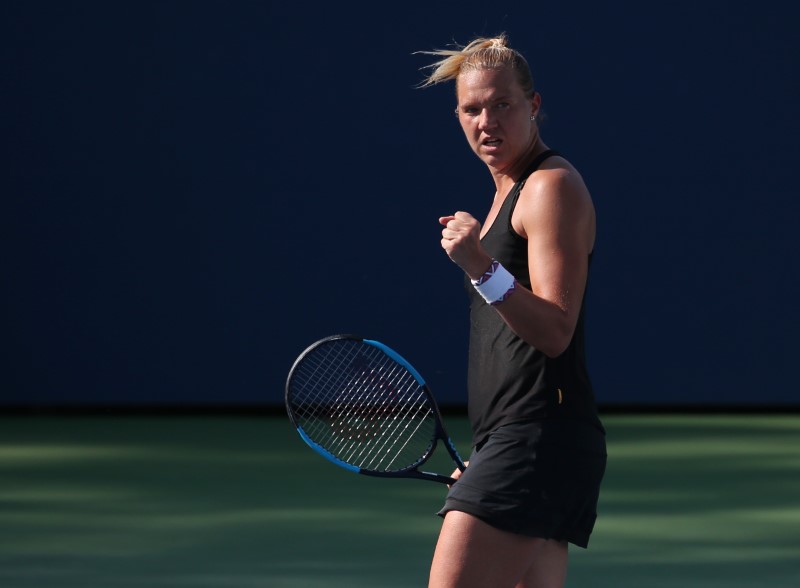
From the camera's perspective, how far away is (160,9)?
9320mm

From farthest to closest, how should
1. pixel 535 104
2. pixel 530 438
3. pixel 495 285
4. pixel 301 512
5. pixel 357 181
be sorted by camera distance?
pixel 357 181, pixel 301 512, pixel 535 104, pixel 530 438, pixel 495 285

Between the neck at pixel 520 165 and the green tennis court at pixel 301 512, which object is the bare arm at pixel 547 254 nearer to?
the neck at pixel 520 165

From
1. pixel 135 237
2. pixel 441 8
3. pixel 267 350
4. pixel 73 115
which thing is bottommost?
pixel 267 350

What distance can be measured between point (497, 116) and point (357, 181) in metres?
6.86

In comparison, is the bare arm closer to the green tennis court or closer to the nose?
the nose

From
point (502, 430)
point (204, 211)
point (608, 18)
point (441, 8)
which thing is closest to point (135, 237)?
point (204, 211)

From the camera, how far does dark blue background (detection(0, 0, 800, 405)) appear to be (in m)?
9.22

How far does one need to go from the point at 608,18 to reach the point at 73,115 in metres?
3.13

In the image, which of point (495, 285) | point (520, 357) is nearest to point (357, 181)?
point (520, 357)

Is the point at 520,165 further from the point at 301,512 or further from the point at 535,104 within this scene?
the point at 301,512

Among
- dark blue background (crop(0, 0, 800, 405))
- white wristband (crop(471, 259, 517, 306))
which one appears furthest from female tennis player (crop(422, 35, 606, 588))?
dark blue background (crop(0, 0, 800, 405))

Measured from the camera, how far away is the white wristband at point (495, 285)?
2223 millimetres

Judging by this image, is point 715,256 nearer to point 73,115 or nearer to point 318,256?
point 318,256

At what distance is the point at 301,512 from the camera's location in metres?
5.70
